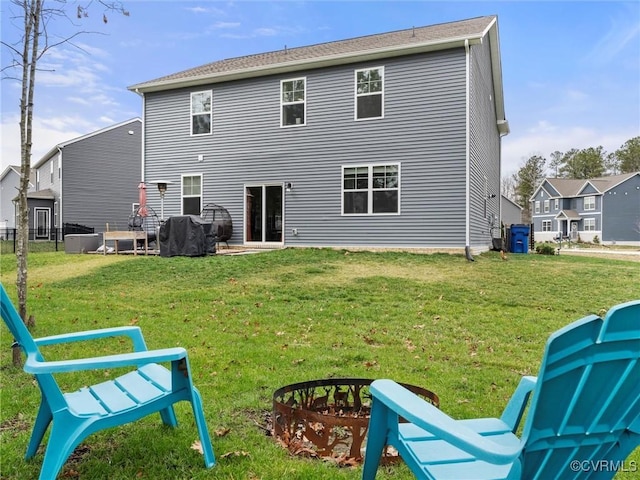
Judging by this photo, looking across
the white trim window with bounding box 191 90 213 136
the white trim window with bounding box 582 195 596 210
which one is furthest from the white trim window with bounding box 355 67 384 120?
the white trim window with bounding box 582 195 596 210

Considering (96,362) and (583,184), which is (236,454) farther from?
(583,184)

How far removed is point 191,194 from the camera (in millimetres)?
14602

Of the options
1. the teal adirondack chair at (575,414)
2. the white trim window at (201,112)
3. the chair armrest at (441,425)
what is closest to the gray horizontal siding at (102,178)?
the white trim window at (201,112)

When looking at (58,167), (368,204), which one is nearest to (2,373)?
(368,204)

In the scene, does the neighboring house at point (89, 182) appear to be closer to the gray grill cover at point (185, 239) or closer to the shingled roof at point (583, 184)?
the gray grill cover at point (185, 239)

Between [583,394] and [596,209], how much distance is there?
45105 mm

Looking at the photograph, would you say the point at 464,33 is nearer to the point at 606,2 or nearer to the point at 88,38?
the point at 606,2

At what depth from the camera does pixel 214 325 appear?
5.55m

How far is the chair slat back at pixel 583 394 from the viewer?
130 cm

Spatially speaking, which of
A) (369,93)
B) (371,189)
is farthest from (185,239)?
(369,93)

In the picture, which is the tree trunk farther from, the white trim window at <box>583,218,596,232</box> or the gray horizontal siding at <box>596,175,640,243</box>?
the white trim window at <box>583,218,596,232</box>

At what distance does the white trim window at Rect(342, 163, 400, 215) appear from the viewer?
1209 cm

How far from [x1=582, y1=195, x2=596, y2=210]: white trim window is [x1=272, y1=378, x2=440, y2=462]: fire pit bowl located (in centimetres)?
4401

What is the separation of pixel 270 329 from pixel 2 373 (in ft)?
8.53
